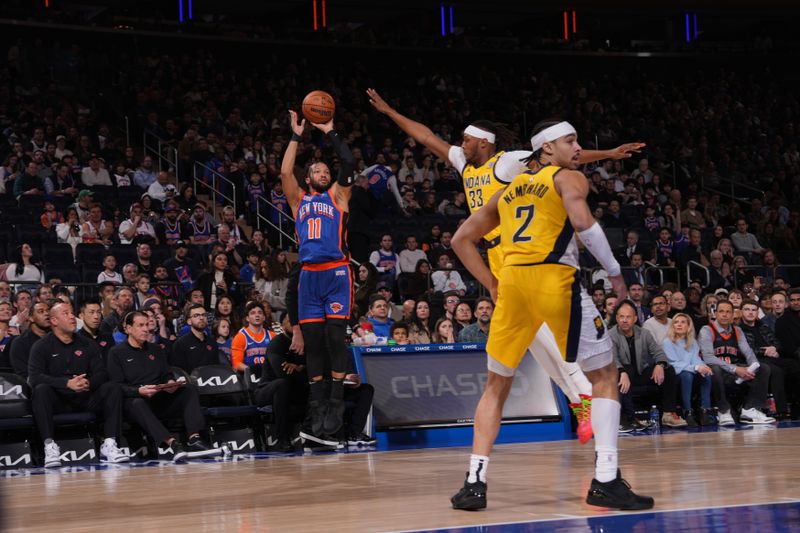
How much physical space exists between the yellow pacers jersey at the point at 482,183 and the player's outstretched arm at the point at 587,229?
206 centimetres

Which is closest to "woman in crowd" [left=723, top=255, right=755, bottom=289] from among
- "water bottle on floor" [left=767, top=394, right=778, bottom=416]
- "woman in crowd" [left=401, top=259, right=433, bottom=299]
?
"woman in crowd" [left=401, top=259, right=433, bottom=299]

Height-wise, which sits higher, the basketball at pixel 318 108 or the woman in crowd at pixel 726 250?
the basketball at pixel 318 108

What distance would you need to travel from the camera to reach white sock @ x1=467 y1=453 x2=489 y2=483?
20.2 ft

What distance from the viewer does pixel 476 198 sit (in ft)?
27.6

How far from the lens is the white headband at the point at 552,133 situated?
6.39m

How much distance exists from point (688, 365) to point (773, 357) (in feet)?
5.04

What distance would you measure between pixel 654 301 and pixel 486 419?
8132 mm

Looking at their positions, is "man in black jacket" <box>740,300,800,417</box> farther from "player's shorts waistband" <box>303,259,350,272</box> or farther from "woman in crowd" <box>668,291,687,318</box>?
"player's shorts waistband" <box>303,259,350,272</box>

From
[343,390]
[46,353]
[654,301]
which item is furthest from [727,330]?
[46,353]

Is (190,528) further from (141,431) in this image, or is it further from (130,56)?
(130,56)

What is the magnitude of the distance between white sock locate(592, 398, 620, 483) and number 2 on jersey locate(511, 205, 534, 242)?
98 cm

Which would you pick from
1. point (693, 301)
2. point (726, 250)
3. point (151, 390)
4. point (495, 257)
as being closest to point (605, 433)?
point (495, 257)

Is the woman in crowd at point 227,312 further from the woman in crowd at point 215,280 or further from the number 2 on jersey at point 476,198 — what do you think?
the number 2 on jersey at point 476,198

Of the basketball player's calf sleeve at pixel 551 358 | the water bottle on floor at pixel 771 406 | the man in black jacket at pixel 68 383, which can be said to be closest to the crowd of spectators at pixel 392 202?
the water bottle on floor at pixel 771 406
